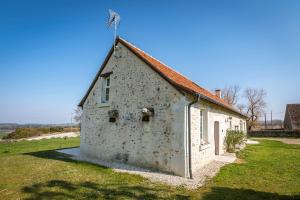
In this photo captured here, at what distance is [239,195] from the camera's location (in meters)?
6.37

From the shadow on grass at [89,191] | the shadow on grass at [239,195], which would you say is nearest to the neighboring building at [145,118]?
the shadow on grass at [239,195]

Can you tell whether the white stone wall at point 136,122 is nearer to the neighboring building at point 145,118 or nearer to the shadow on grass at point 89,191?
the neighboring building at point 145,118

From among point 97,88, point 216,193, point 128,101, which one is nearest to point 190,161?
point 216,193

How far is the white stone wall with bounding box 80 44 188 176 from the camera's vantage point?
28.8 ft

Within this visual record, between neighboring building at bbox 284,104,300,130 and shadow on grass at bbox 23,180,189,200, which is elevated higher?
neighboring building at bbox 284,104,300,130

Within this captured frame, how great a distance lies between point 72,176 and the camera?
26.2 ft

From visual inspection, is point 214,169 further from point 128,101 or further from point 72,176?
point 72,176

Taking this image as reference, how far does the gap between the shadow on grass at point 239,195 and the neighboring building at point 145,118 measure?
185 cm

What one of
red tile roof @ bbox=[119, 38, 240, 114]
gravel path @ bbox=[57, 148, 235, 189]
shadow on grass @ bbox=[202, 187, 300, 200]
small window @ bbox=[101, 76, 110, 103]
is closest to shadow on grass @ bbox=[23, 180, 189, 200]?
shadow on grass @ bbox=[202, 187, 300, 200]

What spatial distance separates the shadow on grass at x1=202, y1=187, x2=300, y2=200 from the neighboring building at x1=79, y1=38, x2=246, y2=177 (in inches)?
72.9

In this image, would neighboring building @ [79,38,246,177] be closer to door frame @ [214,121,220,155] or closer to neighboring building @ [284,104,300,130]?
door frame @ [214,121,220,155]

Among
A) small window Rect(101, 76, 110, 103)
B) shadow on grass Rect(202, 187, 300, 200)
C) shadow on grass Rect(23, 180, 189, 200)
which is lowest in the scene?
shadow on grass Rect(202, 187, 300, 200)

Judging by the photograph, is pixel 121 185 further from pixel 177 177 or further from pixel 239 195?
pixel 239 195

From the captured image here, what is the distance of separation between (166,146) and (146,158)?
1287 millimetres
